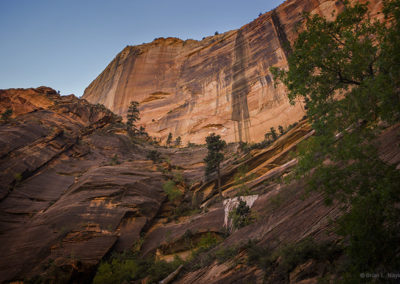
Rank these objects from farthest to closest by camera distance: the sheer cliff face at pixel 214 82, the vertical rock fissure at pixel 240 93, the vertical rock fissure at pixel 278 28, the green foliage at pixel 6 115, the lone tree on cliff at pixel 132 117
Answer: the lone tree on cliff at pixel 132 117 < the vertical rock fissure at pixel 278 28 < the vertical rock fissure at pixel 240 93 < the sheer cliff face at pixel 214 82 < the green foliage at pixel 6 115

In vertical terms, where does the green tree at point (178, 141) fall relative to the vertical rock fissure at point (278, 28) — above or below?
Result: below

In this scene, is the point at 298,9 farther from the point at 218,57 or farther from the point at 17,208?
the point at 17,208

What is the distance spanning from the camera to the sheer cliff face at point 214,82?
41.9m

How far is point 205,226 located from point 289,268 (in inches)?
546

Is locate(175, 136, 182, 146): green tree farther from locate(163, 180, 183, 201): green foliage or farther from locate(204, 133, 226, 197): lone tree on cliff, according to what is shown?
locate(163, 180, 183, 201): green foliage

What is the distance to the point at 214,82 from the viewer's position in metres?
54.4

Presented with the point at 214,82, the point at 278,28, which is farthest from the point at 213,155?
the point at 278,28

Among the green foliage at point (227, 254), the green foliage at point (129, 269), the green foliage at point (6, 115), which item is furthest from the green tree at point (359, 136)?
the green foliage at point (6, 115)

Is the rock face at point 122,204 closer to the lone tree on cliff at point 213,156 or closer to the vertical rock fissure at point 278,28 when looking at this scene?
the lone tree on cliff at point 213,156

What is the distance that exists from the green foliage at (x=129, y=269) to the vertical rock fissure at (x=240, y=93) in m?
27.4

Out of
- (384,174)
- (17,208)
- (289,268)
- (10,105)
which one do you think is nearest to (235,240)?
(289,268)

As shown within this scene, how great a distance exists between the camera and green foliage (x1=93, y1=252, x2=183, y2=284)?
1557 cm

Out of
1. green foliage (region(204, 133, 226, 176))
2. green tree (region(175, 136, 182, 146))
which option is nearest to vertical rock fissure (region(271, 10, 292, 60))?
green tree (region(175, 136, 182, 146))

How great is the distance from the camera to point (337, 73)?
7.87 metres
